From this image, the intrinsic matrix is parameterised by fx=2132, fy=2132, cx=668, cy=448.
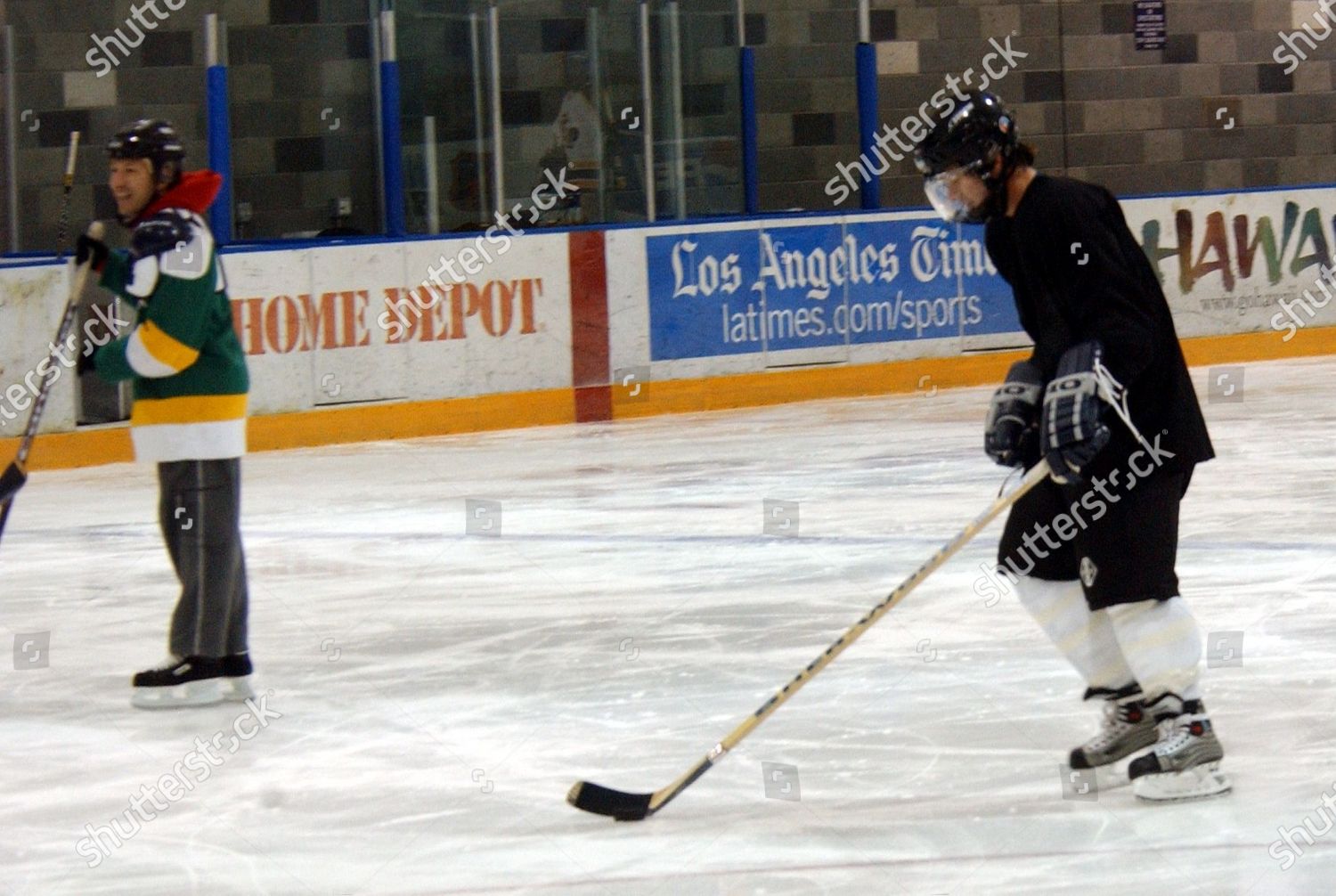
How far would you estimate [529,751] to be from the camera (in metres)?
4.43

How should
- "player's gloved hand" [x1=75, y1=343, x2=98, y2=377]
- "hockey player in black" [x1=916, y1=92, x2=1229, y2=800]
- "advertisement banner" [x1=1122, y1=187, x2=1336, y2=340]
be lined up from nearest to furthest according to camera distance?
"hockey player in black" [x1=916, y1=92, x2=1229, y2=800] → "player's gloved hand" [x1=75, y1=343, x2=98, y2=377] → "advertisement banner" [x1=1122, y1=187, x2=1336, y2=340]

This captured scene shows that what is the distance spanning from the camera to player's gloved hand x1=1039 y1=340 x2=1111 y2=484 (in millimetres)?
3662

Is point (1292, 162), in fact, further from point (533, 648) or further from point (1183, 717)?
point (1183, 717)

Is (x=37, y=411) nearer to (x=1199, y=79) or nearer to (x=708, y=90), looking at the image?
(x=708, y=90)

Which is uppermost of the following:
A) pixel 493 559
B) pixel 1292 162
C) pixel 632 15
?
pixel 632 15

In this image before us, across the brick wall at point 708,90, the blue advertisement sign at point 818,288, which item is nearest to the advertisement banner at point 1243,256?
the blue advertisement sign at point 818,288

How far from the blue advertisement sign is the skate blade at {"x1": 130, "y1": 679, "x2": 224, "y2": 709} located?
669 centimetres

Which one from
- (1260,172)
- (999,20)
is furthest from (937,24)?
(1260,172)

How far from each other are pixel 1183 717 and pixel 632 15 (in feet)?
34.0

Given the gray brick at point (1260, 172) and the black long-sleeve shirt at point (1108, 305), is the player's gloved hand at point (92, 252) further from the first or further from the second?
the gray brick at point (1260, 172)

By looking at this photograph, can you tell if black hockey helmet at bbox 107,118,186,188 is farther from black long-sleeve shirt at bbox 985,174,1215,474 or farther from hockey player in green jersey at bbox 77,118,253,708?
black long-sleeve shirt at bbox 985,174,1215,474

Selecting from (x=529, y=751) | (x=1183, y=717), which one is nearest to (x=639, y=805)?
(x=529, y=751)

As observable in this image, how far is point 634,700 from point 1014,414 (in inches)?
55.3

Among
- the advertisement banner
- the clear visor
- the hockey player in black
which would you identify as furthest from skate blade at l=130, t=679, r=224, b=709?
the advertisement banner
